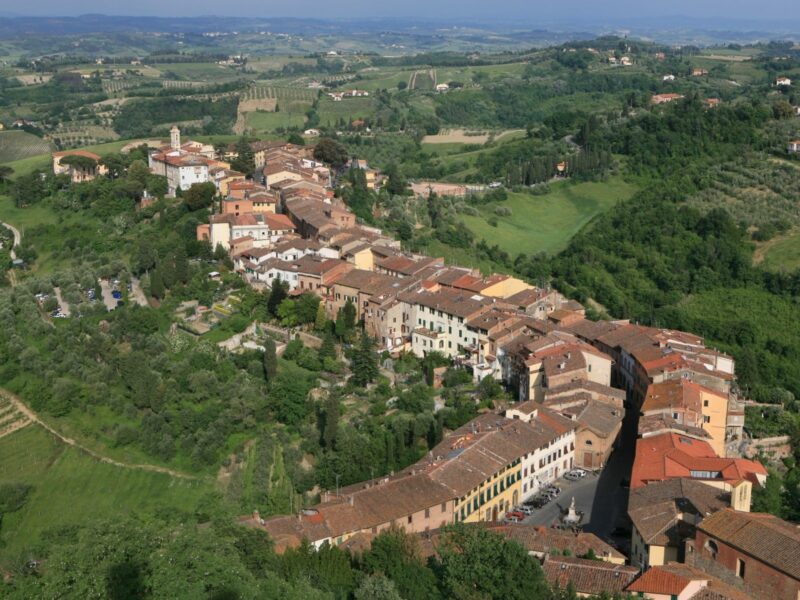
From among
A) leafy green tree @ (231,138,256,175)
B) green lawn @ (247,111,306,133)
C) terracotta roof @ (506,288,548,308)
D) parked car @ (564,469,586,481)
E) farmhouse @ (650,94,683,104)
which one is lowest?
parked car @ (564,469,586,481)

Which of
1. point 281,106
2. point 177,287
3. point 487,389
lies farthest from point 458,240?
point 281,106

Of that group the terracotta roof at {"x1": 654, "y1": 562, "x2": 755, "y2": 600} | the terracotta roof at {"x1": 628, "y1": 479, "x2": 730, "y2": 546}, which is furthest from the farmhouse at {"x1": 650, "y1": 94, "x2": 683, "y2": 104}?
the terracotta roof at {"x1": 654, "y1": 562, "x2": 755, "y2": 600}

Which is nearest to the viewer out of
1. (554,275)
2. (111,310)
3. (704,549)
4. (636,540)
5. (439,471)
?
(704,549)

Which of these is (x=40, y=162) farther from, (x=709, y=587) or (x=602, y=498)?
(x=709, y=587)

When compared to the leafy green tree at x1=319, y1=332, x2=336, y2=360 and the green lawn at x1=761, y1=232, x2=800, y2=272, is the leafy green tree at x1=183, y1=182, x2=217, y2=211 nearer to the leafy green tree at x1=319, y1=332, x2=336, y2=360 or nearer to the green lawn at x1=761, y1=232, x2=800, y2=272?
the leafy green tree at x1=319, y1=332, x2=336, y2=360

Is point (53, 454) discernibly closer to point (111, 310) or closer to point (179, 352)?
point (179, 352)

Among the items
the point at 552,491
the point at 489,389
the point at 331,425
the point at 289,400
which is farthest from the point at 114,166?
the point at 552,491
